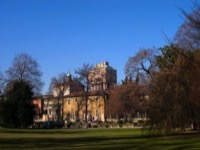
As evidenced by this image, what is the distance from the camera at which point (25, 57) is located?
85.3 m

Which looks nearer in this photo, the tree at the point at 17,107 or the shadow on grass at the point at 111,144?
the shadow on grass at the point at 111,144

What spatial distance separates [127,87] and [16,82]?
22879mm

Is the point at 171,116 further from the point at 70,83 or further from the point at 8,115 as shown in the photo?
the point at 70,83

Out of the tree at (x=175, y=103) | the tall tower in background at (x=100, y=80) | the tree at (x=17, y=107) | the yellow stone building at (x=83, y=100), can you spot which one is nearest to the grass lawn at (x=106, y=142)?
the tree at (x=175, y=103)

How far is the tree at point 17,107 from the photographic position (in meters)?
78.2

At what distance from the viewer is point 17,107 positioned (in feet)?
258

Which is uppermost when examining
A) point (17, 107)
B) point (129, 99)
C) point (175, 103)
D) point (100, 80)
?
point (100, 80)

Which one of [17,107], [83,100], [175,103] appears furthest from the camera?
[83,100]

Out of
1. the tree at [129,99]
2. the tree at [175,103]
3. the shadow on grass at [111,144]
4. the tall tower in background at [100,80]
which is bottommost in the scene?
the shadow on grass at [111,144]

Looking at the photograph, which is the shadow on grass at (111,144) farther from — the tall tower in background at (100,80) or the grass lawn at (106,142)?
the tall tower in background at (100,80)

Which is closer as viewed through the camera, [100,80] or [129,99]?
[129,99]

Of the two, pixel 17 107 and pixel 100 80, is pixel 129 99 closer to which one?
pixel 17 107

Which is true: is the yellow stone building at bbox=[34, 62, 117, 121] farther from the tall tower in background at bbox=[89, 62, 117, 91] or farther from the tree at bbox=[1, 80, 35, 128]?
the tree at bbox=[1, 80, 35, 128]

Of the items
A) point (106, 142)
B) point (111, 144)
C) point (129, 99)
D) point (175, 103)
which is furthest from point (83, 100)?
point (111, 144)
